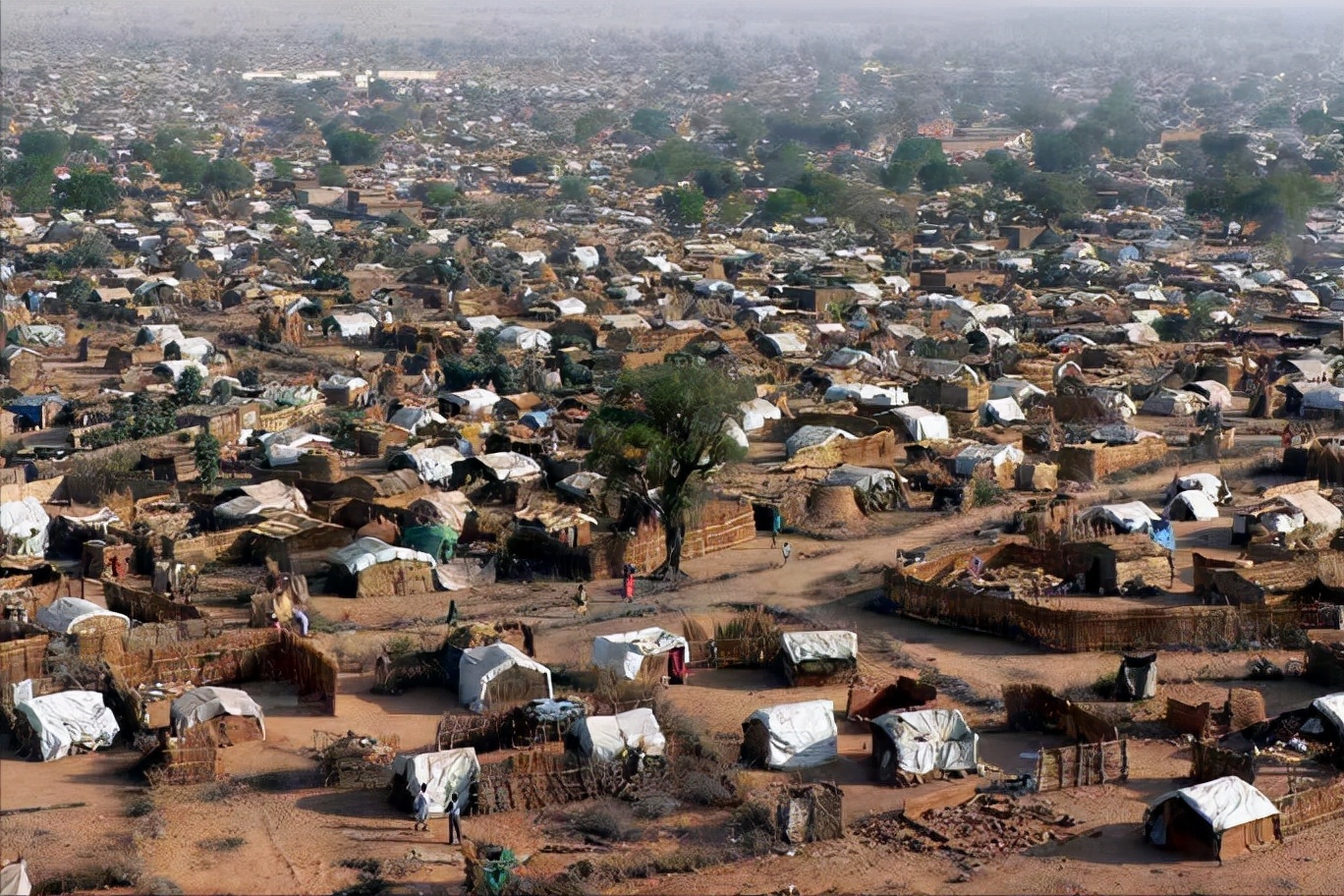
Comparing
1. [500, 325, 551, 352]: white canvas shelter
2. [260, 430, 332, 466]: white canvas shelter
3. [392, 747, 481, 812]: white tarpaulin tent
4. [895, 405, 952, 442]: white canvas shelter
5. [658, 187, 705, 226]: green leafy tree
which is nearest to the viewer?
[392, 747, 481, 812]: white tarpaulin tent

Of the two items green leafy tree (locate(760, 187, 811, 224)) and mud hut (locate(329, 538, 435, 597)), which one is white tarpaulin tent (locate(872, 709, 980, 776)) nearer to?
mud hut (locate(329, 538, 435, 597))

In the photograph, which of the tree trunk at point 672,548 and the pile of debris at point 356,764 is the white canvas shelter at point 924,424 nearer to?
the tree trunk at point 672,548

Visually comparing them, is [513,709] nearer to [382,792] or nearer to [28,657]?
[382,792]

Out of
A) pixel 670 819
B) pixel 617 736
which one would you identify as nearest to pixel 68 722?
pixel 617 736

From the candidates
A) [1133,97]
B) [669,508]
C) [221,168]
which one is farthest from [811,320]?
[1133,97]

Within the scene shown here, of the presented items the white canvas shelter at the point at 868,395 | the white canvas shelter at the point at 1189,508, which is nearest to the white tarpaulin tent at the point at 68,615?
the white canvas shelter at the point at 1189,508

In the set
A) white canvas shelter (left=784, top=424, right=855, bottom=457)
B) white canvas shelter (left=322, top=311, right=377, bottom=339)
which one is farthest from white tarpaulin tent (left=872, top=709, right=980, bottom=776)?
white canvas shelter (left=322, top=311, right=377, bottom=339)
